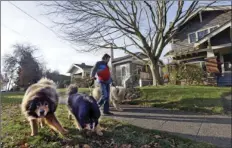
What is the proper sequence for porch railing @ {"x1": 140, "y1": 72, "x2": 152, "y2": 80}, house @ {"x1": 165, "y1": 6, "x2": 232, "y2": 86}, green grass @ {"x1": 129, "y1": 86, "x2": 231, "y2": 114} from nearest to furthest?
green grass @ {"x1": 129, "y1": 86, "x2": 231, "y2": 114}, house @ {"x1": 165, "y1": 6, "x2": 232, "y2": 86}, porch railing @ {"x1": 140, "y1": 72, "x2": 152, "y2": 80}

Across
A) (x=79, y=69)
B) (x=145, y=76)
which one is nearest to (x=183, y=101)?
(x=145, y=76)

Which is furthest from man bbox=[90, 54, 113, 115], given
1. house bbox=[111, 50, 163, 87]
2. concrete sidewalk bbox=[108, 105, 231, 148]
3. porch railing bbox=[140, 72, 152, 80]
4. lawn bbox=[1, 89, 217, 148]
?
house bbox=[111, 50, 163, 87]

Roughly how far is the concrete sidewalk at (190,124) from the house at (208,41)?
12.6m

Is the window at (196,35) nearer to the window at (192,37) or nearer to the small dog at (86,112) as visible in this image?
the window at (192,37)

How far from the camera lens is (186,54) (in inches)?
882

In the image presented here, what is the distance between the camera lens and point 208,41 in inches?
803

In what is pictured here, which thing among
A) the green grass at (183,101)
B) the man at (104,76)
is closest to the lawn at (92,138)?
the man at (104,76)

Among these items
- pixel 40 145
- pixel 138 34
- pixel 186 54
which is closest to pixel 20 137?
pixel 40 145

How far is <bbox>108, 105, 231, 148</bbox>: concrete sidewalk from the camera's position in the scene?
5.68 metres

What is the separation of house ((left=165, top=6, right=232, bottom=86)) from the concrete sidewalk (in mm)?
12604

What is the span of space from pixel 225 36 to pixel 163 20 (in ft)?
22.2

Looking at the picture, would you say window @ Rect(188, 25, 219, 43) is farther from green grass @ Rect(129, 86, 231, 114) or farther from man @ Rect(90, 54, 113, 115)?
man @ Rect(90, 54, 113, 115)

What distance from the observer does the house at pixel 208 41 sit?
19984 millimetres

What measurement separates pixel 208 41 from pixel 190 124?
50.8 feet
